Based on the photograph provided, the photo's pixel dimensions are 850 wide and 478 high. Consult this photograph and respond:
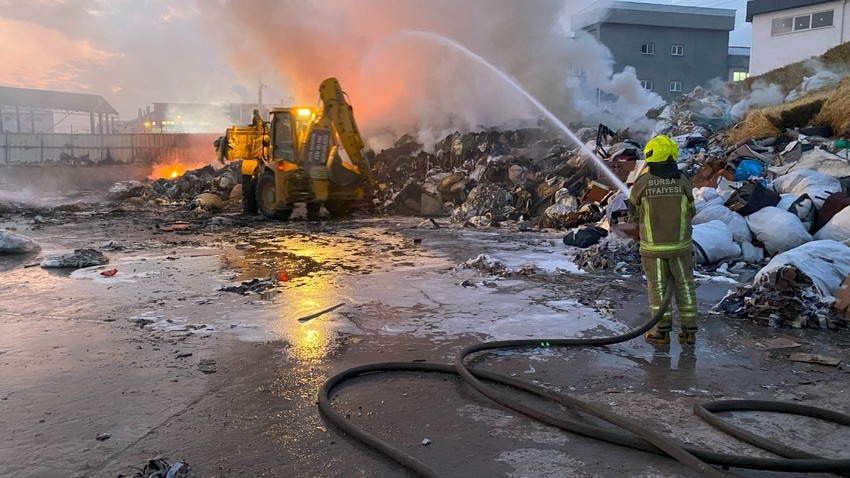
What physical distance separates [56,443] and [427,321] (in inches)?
115

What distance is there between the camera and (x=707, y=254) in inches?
280

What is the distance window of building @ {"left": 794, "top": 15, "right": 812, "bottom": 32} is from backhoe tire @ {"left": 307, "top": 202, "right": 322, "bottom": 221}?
19.5m

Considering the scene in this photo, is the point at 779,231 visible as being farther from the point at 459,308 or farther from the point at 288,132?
the point at 288,132

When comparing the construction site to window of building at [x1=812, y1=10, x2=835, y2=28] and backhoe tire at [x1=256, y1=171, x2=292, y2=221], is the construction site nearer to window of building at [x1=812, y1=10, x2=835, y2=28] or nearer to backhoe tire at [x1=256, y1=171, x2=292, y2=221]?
backhoe tire at [x1=256, y1=171, x2=292, y2=221]

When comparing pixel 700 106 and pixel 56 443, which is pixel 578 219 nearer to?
pixel 700 106

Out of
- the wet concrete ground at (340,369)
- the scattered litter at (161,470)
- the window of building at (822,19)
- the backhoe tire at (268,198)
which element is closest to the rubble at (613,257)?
the wet concrete ground at (340,369)

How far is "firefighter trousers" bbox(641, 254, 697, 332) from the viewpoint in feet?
15.0

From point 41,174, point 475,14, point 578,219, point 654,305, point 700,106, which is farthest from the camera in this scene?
point 41,174

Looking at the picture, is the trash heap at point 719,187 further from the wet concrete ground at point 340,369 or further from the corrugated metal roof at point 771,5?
the corrugated metal roof at point 771,5

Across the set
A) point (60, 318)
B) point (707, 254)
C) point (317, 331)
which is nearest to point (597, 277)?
point (707, 254)

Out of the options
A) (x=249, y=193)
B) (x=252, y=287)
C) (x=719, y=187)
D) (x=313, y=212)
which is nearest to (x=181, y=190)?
(x=249, y=193)

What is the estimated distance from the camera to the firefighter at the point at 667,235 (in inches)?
180

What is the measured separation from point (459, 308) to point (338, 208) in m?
8.39

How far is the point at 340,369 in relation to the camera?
409 centimetres
